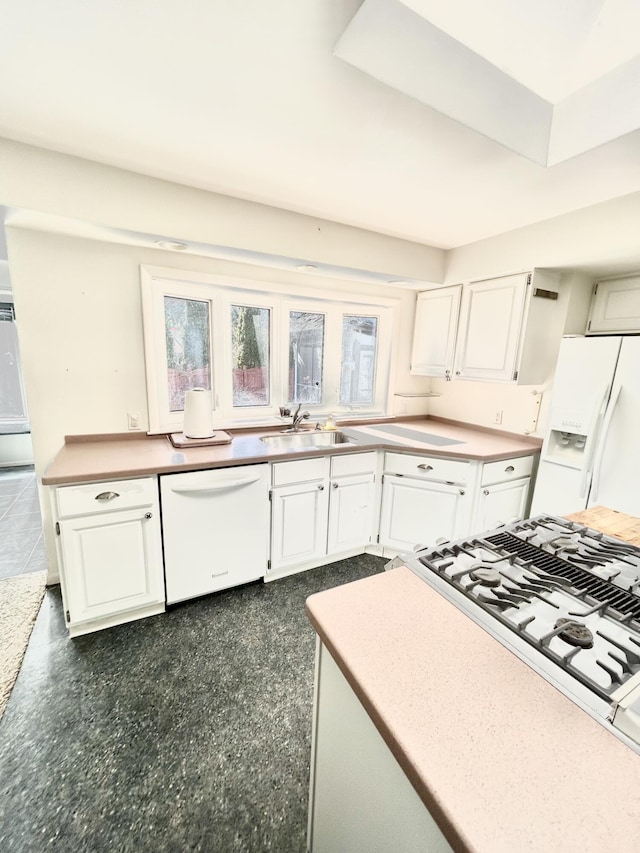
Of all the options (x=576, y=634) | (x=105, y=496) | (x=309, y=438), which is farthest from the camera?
(x=309, y=438)

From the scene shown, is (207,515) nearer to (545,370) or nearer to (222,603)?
(222,603)

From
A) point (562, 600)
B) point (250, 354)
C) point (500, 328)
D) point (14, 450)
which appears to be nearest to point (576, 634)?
point (562, 600)

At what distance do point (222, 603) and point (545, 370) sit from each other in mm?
Answer: 2597

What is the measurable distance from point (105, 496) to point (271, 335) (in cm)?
156

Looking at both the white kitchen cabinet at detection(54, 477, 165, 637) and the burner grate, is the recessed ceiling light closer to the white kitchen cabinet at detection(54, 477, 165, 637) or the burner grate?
the white kitchen cabinet at detection(54, 477, 165, 637)

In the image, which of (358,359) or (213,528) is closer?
(213,528)

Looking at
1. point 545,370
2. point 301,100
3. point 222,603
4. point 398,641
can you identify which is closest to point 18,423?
point 222,603

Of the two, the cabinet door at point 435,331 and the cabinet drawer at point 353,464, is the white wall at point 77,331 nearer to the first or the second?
the cabinet drawer at point 353,464

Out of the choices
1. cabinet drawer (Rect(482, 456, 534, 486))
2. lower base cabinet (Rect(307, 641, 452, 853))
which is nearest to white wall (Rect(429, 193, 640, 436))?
cabinet drawer (Rect(482, 456, 534, 486))

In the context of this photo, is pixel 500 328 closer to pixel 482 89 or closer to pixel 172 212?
pixel 482 89

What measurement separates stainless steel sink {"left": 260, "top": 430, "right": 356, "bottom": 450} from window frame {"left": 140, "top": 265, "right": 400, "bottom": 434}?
0.18m

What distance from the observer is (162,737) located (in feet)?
4.39

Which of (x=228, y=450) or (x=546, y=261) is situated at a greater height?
(x=546, y=261)

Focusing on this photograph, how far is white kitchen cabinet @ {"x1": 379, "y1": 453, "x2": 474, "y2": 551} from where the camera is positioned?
229 centimetres
